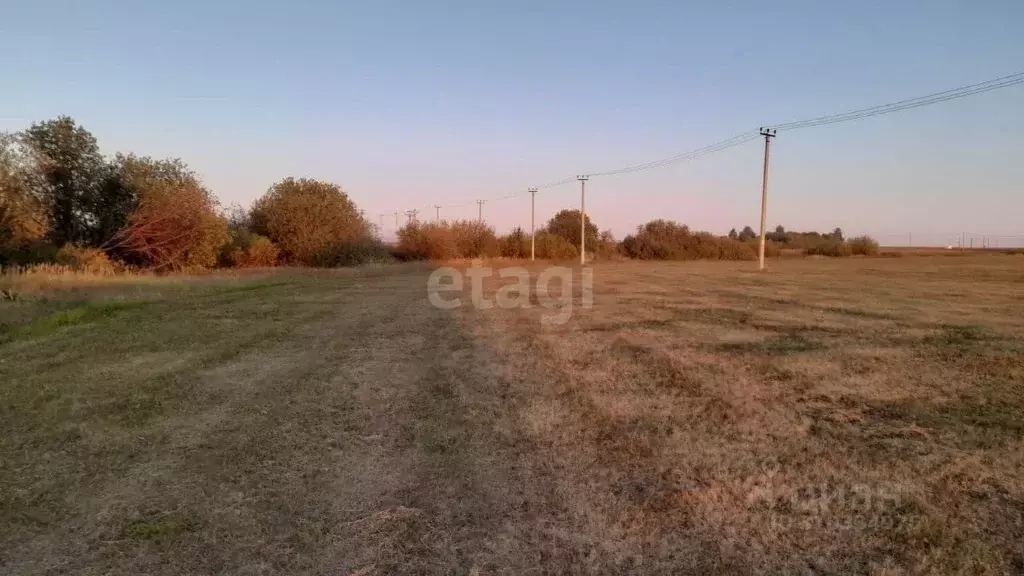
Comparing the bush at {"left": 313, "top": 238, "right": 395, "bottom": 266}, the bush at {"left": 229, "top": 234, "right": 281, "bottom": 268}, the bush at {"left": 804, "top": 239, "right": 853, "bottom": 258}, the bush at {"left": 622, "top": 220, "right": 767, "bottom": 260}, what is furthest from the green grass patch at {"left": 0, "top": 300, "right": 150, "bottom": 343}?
the bush at {"left": 804, "top": 239, "right": 853, "bottom": 258}

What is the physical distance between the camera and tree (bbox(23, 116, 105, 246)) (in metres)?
26.9

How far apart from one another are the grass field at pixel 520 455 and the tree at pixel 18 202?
1719 centimetres

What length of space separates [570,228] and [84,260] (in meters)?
51.2

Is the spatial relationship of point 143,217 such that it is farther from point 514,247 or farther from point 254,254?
point 514,247

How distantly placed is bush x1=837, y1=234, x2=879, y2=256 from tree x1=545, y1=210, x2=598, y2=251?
3417 centimetres

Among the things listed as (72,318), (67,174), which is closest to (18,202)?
(67,174)

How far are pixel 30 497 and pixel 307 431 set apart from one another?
1.87 meters

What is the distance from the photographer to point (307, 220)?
45031mm

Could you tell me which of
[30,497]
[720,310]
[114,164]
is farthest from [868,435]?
[114,164]

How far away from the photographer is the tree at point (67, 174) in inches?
1059

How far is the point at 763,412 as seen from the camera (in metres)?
5.22

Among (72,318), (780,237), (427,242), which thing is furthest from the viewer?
(780,237)

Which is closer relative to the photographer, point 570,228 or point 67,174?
point 67,174

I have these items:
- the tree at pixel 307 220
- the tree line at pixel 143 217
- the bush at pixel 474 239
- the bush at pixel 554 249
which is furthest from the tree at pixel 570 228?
→ the tree at pixel 307 220
